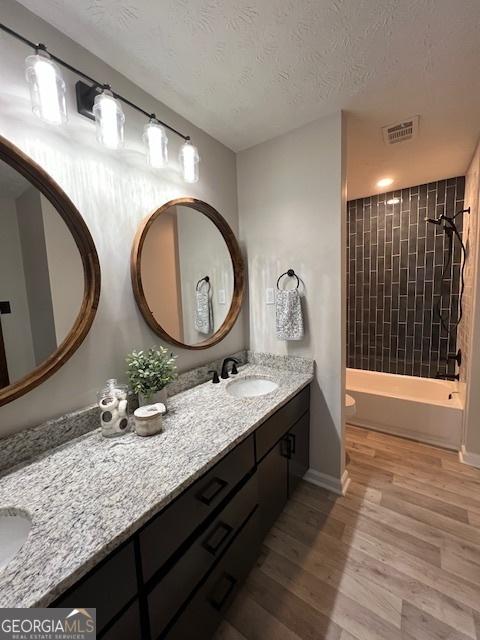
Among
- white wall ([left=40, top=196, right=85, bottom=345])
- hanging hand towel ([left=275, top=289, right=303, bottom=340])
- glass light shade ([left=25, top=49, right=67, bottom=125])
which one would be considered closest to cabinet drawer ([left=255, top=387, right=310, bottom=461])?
hanging hand towel ([left=275, top=289, right=303, bottom=340])

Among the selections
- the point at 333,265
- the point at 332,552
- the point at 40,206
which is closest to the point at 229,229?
the point at 333,265

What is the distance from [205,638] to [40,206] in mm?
1699

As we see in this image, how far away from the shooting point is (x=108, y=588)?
638 mm

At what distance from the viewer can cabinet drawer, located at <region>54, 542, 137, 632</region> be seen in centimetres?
58

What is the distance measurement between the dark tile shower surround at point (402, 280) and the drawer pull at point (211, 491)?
2.69 meters

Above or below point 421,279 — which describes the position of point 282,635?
below

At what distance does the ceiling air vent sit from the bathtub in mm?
2061

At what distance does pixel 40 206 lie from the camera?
0.99 metres

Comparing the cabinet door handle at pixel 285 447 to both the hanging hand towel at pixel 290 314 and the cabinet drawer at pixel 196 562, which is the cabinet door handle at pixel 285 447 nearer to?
the cabinet drawer at pixel 196 562

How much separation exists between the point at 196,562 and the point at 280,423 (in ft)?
2.26

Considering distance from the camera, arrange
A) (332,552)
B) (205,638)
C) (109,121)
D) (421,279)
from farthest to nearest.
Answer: (421,279) < (332,552) < (109,121) < (205,638)

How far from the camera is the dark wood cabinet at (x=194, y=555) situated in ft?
2.15

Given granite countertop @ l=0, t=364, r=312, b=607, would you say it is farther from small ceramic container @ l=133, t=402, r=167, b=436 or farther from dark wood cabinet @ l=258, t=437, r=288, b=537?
dark wood cabinet @ l=258, t=437, r=288, b=537

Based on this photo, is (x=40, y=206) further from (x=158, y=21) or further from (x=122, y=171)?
(x=158, y=21)
